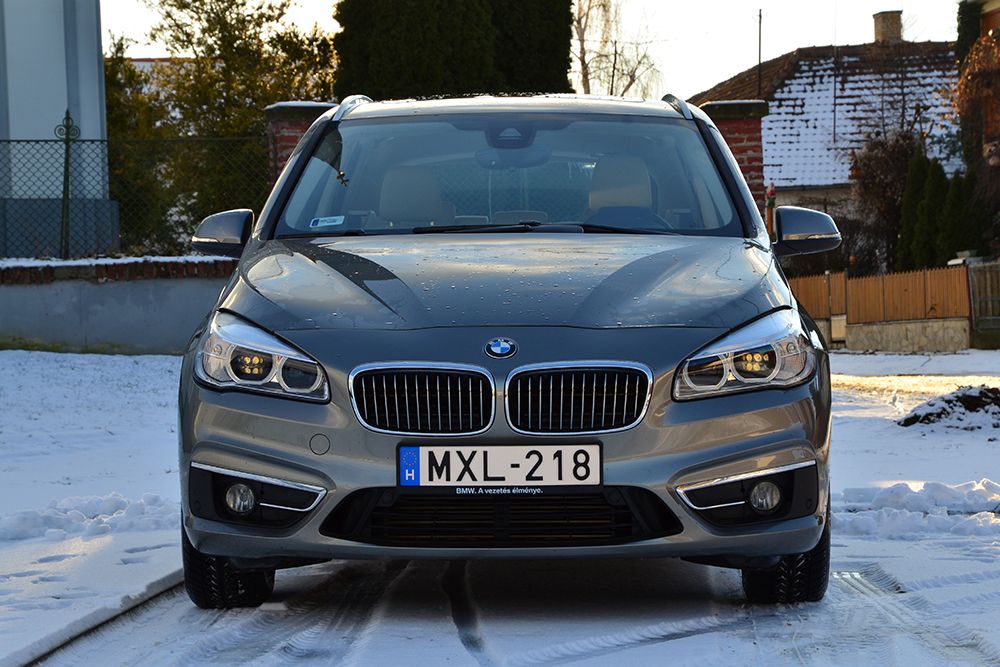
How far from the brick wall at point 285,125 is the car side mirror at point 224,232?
881 cm

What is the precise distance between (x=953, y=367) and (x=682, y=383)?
20694 mm

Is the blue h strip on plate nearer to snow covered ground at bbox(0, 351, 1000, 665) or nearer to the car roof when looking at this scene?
snow covered ground at bbox(0, 351, 1000, 665)

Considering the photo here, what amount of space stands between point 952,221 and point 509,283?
31472 millimetres

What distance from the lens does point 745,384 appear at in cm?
464

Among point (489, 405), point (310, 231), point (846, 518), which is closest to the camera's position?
point (489, 405)

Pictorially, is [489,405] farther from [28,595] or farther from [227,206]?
[227,206]

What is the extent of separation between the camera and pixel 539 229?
5.66m

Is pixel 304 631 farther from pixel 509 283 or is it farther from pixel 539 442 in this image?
pixel 509 283

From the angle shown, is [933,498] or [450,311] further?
[933,498]

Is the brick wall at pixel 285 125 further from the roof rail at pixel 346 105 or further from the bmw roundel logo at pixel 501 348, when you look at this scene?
the bmw roundel logo at pixel 501 348

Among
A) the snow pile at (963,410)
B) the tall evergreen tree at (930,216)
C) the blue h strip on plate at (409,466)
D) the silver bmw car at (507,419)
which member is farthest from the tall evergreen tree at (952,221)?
the blue h strip on plate at (409,466)

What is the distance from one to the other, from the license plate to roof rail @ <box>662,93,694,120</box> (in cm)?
223

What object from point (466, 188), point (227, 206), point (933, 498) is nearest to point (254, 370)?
point (466, 188)

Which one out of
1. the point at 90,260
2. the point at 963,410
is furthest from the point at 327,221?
the point at 90,260
